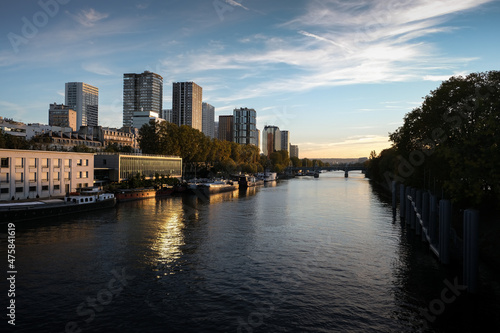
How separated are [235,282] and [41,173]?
63.3m

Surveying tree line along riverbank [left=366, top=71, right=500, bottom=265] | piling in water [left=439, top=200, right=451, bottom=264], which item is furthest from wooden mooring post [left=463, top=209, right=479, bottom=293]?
piling in water [left=439, top=200, right=451, bottom=264]

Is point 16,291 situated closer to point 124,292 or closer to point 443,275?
point 124,292

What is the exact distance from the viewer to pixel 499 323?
2102 centimetres

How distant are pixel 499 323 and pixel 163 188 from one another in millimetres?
95033

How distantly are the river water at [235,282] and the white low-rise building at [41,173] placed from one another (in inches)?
976

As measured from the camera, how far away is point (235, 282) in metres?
28.1

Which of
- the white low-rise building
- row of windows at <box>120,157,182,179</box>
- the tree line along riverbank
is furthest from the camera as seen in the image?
row of windows at <box>120,157,182,179</box>

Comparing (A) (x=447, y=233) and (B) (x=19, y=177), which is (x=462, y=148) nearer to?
(A) (x=447, y=233)

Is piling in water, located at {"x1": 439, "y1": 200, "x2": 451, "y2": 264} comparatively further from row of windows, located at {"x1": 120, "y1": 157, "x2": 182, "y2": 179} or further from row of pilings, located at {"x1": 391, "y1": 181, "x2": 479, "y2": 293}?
row of windows, located at {"x1": 120, "y1": 157, "x2": 182, "y2": 179}

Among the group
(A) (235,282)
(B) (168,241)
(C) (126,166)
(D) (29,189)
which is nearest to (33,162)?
(D) (29,189)

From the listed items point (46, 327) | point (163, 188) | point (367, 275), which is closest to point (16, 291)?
point (46, 327)

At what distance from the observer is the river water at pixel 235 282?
21609 millimetres

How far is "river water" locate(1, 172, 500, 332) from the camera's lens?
70.9 ft

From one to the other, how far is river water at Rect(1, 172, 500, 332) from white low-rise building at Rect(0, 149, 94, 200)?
24.8 metres
